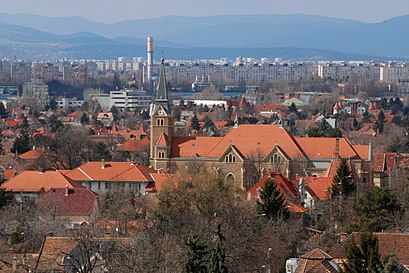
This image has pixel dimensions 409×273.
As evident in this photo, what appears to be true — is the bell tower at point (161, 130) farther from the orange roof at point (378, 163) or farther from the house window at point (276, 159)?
the orange roof at point (378, 163)

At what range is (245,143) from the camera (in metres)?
47.4

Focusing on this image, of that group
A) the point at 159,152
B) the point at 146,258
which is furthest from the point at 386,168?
the point at 146,258

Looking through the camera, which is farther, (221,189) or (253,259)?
(221,189)

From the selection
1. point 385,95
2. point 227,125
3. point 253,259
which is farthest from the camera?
point 385,95

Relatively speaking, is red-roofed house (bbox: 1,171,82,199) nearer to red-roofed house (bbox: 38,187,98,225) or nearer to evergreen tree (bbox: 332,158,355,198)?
red-roofed house (bbox: 38,187,98,225)

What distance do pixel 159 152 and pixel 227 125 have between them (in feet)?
93.2

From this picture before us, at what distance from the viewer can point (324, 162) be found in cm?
4666

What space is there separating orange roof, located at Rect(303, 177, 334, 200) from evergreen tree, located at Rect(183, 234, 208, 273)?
18261 millimetres

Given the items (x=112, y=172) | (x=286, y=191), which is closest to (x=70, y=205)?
(x=286, y=191)

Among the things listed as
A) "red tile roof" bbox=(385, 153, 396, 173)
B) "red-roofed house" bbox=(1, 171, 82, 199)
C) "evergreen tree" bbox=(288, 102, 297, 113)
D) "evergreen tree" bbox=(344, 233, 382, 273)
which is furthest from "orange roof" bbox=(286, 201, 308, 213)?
"evergreen tree" bbox=(288, 102, 297, 113)

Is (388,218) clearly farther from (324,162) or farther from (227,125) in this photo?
(227,125)

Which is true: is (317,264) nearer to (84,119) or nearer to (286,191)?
(286,191)

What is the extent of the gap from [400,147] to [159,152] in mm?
13880

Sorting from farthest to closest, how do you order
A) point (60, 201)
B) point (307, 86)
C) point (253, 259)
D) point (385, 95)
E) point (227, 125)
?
point (307, 86) → point (385, 95) → point (227, 125) → point (60, 201) → point (253, 259)
